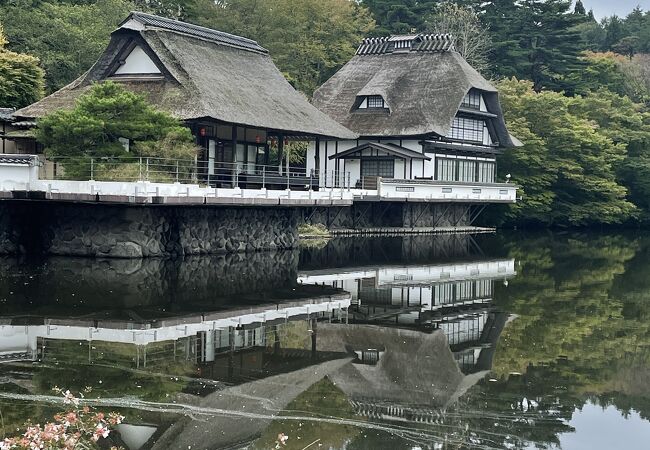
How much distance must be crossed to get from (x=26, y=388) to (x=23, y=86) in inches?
1117

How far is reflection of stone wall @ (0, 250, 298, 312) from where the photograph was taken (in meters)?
21.0

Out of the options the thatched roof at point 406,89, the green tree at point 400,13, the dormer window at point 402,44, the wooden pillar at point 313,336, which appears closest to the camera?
the wooden pillar at point 313,336

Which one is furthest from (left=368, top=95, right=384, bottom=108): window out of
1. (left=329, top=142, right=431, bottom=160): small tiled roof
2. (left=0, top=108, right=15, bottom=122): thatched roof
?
(left=0, top=108, right=15, bottom=122): thatched roof

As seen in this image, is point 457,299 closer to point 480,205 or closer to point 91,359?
point 91,359

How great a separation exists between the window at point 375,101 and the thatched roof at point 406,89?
35 centimetres

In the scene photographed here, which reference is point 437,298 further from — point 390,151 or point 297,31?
point 297,31

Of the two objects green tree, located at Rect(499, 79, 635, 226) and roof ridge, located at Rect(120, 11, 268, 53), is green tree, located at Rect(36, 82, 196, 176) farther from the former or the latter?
green tree, located at Rect(499, 79, 635, 226)

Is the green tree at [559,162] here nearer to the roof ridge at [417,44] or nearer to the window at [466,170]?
the window at [466,170]

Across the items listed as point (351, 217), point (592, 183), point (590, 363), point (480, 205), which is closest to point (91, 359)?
point (590, 363)

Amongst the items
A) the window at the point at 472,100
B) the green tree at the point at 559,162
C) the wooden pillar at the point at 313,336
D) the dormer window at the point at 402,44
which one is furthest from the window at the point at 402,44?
the wooden pillar at the point at 313,336

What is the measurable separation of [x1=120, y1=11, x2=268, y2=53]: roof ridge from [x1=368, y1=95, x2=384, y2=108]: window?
9934 millimetres

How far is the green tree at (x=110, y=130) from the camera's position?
30.0 metres

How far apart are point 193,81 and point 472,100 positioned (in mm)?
23450

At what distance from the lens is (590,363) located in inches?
674
